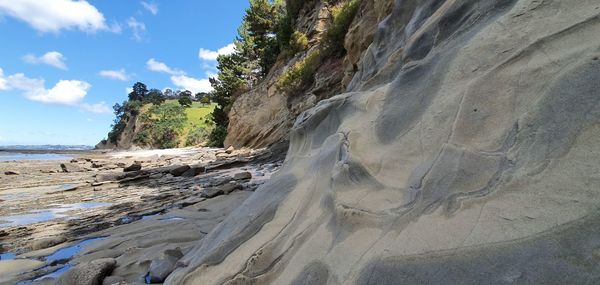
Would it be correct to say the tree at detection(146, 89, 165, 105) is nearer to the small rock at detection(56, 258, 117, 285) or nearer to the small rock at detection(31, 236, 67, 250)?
the small rock at detection(31, 236, 67, 250)

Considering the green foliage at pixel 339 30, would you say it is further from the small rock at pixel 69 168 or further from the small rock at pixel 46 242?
the small rock at pixel 69 168

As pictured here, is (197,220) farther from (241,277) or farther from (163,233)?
(241,277)

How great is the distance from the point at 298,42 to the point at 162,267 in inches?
662

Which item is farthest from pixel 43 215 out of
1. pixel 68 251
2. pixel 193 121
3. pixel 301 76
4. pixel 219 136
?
pixel 193 121

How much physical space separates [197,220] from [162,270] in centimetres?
195

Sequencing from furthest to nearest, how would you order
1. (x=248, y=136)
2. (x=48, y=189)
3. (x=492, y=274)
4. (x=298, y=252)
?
1. (x=248, y=136)
2. (x=48, y=189)
3. (x=298, y=252)
4. (x=492, y=274)

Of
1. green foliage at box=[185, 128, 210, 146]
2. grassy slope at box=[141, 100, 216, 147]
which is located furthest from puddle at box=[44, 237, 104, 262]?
grassy slope at box=[141, 100, 216, 147]

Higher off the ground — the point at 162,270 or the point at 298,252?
the point at 298,252

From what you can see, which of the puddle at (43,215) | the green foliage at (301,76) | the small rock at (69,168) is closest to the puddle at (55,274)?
the puddle at (43,215)

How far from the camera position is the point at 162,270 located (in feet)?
10.2

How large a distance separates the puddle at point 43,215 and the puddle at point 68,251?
2202mm

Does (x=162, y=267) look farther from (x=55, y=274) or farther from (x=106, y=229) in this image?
(x=106, y=229)

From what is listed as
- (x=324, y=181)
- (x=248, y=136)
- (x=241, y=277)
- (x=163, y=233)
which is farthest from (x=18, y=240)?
(x=248, y=136)

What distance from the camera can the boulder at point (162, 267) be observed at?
10.1 feet
